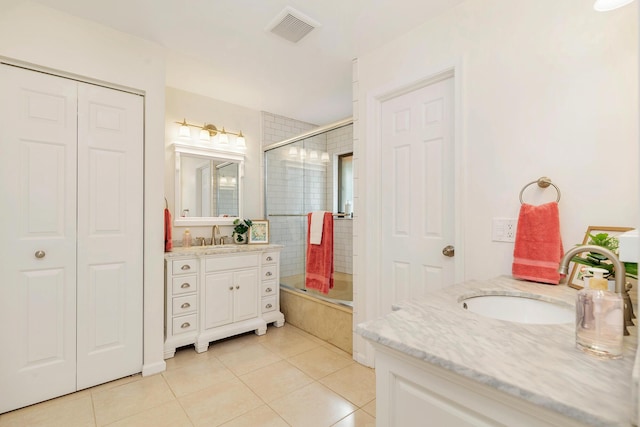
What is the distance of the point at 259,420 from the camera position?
67.9 inches

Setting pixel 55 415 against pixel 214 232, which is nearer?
pixel 55 415

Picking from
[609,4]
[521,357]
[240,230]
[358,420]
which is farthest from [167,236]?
[609,4]

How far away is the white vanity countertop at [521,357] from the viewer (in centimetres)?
56

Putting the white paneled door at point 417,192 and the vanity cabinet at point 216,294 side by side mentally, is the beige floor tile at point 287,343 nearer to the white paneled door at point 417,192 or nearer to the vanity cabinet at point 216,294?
the vanity cabinet at point 216,294

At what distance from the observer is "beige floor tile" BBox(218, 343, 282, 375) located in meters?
2.33

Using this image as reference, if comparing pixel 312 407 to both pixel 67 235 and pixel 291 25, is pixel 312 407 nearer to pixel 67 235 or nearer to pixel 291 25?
pixel 67 235

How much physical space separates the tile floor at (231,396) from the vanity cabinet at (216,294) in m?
0.21

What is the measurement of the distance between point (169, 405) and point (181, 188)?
6.40ft

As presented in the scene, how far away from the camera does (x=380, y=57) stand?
7.48ft

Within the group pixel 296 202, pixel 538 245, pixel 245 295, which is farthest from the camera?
pixel 296 202

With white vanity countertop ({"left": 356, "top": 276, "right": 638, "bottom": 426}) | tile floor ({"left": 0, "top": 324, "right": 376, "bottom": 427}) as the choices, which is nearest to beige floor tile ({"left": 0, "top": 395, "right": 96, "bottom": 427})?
tile floor ({"left": 0, "top": 324, "right": 376, "bottom": 427})

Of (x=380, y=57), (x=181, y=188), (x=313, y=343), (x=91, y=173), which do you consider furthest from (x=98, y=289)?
(x=380, y=57)

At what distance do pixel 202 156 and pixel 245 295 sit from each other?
1.53 metres

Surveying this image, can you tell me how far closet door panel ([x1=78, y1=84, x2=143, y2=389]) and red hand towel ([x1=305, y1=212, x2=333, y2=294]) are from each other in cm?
145
